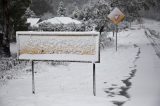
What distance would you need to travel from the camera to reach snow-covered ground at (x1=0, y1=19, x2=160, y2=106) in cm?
1081

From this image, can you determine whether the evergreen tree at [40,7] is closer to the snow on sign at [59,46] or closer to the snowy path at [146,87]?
the snowy path at [146,87]

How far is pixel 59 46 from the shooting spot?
1144 cm

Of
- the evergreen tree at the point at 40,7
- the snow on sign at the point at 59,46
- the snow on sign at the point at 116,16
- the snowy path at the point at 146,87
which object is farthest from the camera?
the evergreen tree at the point at 40,7

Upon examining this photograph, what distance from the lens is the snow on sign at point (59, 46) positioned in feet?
36.4

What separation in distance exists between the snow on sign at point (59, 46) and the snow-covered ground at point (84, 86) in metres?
1.21

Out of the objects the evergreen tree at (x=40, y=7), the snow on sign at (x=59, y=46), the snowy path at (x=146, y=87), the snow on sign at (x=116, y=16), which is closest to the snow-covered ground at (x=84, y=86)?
the snowy path at (x=146, y=87)

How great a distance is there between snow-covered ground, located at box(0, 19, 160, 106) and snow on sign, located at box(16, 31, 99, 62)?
1.21 m

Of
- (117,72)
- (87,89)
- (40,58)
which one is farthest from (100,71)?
(40,58)

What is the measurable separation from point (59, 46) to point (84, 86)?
89.7 inches

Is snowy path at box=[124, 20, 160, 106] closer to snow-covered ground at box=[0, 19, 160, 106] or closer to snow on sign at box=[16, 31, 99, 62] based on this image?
snow-covered ground at box=[0, 19, 160, 106]

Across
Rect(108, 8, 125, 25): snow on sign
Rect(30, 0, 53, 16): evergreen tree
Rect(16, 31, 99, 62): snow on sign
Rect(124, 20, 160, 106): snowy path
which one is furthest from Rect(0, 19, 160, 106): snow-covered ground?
Rect(30, 0, 53, 16): evergreen tree

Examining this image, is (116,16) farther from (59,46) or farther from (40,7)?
(40,7)

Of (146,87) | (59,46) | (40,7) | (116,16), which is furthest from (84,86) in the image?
(40,7)

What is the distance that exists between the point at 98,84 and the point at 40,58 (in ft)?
9.13
